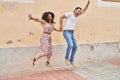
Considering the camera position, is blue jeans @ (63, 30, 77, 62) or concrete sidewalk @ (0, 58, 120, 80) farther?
blue jeans @ (63, 30, 77, 62)

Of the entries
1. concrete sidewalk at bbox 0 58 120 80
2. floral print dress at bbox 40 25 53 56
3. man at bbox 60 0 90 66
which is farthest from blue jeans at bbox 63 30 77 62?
floral print dress at bbox 40 25 53 56

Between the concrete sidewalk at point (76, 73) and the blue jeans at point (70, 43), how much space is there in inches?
17.2

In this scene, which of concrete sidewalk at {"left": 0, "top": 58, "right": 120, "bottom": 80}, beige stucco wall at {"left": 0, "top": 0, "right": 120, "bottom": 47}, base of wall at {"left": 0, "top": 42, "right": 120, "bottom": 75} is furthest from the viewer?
base of wall at {"left": 0, "top": 42, "right": 120, "bottom": 75}

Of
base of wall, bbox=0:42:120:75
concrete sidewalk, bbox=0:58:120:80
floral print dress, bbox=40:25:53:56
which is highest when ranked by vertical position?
floral print dress, bbox=40:25:53:56

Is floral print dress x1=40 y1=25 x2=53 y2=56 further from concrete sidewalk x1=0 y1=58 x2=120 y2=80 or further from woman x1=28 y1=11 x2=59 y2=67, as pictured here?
concrete sidewalk x1=0 y1=58 x2=120 y2=80

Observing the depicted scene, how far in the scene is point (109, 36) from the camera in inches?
398

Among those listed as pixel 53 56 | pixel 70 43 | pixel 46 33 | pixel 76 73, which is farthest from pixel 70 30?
pixel 76 73

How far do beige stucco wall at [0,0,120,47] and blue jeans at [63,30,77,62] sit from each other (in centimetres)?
52

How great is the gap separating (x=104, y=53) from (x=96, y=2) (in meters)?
1.94

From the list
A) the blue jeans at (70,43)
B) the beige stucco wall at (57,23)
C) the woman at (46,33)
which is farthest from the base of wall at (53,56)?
the blue jeans at (70,43)

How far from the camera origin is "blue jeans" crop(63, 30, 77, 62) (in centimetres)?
833

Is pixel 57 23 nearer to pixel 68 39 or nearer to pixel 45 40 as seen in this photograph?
pixel 68 39

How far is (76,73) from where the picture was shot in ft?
26.7

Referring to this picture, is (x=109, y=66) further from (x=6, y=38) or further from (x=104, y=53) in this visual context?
(x=6, y=38)
